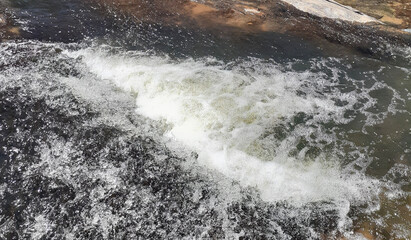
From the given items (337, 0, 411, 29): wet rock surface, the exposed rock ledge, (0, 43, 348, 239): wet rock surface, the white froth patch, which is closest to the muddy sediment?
the exposed rock ledge

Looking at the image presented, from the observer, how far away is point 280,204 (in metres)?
3.31

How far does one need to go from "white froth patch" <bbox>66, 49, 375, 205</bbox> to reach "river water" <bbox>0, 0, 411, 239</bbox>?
20 mm

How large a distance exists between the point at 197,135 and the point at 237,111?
782mm

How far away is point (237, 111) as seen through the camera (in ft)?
14.8

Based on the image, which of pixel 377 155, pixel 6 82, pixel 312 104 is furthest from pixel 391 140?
pixel 6 82

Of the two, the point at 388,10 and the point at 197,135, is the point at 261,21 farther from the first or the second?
the point at 388,10

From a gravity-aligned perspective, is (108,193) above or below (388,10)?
below

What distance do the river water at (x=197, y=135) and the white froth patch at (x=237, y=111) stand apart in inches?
0.8

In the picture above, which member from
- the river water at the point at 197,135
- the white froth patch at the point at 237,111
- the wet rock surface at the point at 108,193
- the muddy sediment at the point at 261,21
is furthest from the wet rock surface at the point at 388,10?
the wet rock surface at the point at 108,193

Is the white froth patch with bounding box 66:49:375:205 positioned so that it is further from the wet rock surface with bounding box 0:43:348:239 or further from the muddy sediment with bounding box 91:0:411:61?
the muddy sediment with bounding box 91:0:411:61

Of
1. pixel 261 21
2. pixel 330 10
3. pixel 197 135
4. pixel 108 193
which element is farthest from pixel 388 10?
pixel 108 193

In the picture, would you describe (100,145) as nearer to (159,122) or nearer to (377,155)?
(159,122)

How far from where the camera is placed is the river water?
3.11 metres

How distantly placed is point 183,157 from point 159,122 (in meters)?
0.82
